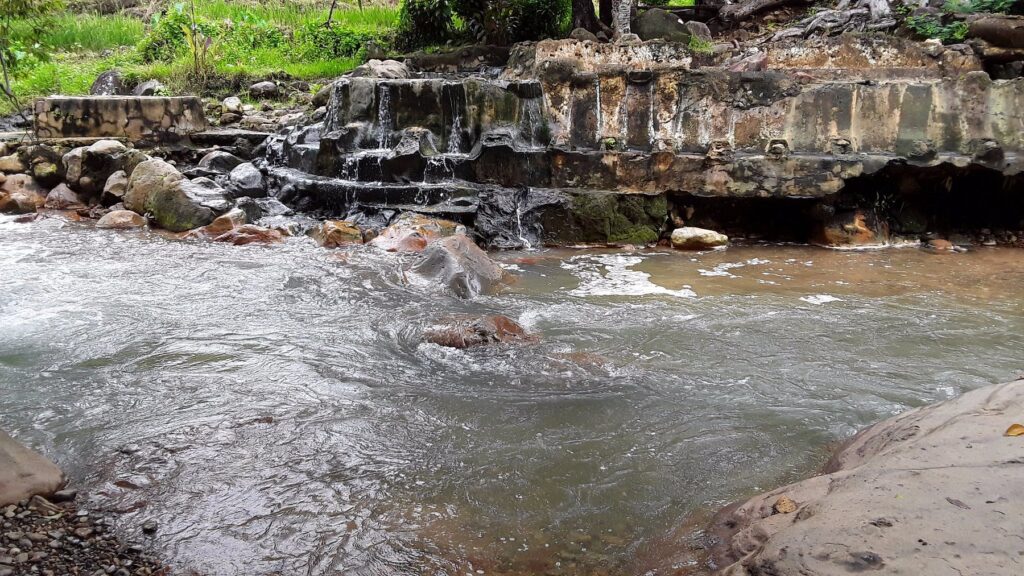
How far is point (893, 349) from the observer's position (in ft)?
14.2

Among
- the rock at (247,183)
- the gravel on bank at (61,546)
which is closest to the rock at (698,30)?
the rock at (247,183)

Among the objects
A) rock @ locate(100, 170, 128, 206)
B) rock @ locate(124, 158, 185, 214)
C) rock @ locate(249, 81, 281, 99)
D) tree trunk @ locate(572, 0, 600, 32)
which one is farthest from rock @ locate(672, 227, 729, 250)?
rock @ locate(249, 81, 281, 99)

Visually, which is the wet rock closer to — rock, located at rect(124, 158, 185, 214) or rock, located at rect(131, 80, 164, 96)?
rock, located at rect(124, 158, 185, 214)

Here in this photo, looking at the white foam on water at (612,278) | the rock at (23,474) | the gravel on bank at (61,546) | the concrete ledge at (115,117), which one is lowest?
the white foam on water at (612,278)

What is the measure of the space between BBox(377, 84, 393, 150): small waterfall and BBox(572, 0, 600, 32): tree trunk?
5181 mm

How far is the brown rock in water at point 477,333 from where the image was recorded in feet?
14.0

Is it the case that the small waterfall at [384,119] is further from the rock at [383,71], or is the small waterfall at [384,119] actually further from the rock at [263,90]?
the rock at [263,90]

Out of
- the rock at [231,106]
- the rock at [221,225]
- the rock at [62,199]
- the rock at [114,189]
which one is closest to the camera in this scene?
the rock at [221,225]

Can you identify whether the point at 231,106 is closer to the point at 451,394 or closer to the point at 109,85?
the point at 109,85

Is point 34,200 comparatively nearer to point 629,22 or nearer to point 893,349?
point 629,22

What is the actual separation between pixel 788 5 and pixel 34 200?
12.2 metres

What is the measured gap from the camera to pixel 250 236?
23.5 feet

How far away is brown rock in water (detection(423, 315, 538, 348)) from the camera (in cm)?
426

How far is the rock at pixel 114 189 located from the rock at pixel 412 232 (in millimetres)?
3650
